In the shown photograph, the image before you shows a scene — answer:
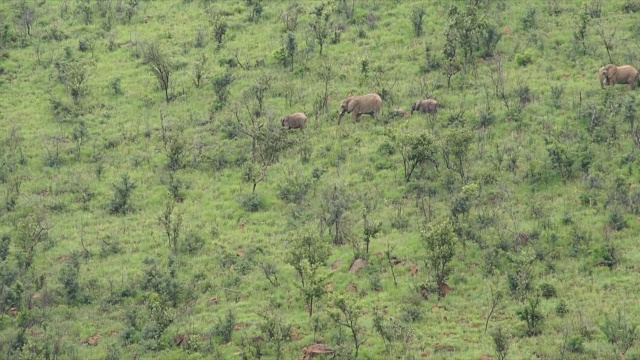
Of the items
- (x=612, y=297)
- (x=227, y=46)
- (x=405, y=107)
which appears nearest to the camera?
(x=612, y=297)

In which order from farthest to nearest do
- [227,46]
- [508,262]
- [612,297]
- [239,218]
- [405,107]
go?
[227,46] → [405,107] → [239,218] → [508,262] → [612,297]

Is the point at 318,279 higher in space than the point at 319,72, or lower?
lower

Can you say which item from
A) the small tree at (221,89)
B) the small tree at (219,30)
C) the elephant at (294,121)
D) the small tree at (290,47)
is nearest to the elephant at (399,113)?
the elephant at (294,121)

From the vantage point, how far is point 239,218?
30438 millimetres

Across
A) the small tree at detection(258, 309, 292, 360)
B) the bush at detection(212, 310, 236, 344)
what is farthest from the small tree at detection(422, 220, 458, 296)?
the bush at detection(212, 310, 236, 344)

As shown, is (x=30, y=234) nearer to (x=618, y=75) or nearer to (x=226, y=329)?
(x=226, y=329)

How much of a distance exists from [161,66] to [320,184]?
10.2 meters

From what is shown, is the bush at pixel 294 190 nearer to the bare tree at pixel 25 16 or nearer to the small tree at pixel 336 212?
the small tree at pixel 336 212

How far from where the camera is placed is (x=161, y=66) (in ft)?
124

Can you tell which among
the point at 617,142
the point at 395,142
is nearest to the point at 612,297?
the point at 617,142

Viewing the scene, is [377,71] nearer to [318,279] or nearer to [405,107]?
[405,107]

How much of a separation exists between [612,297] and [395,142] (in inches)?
387

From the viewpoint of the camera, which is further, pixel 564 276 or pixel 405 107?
pixel 405 107

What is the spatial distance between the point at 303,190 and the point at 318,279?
Result: 616cm
